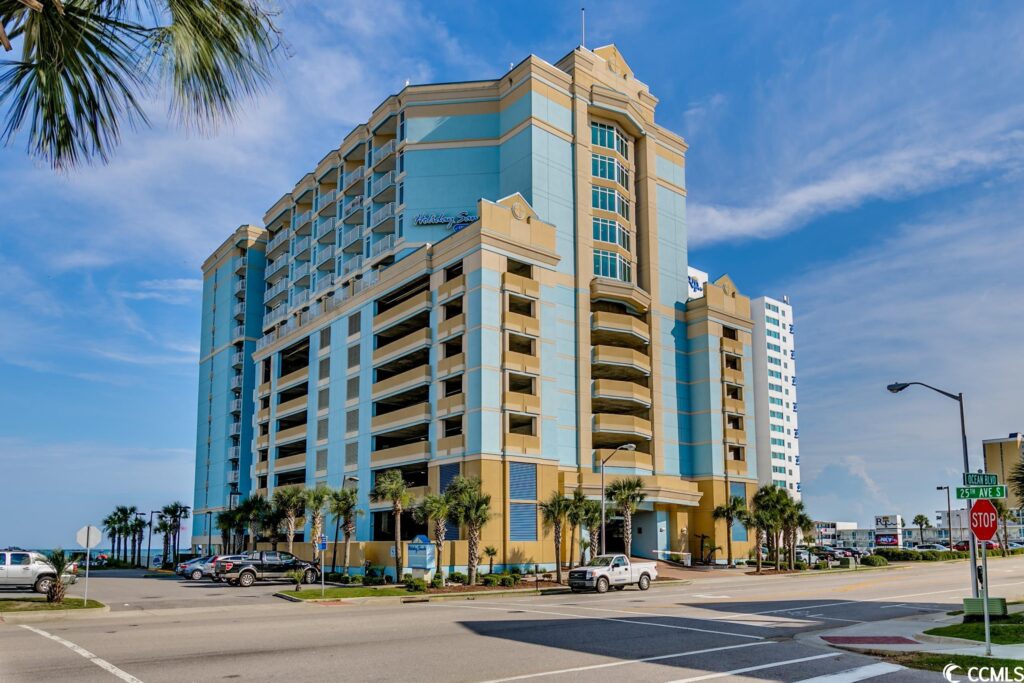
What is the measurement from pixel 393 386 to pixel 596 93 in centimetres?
3024

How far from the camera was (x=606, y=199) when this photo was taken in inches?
2810

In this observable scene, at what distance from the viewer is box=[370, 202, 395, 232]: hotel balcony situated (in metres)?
74.4

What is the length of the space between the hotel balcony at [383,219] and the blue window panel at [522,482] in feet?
92.0

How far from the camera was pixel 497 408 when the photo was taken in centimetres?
5666

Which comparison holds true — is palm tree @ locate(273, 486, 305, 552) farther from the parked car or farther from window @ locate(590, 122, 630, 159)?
window @ locate(590, 122, 630, 159)

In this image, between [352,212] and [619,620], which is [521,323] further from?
[619,620]

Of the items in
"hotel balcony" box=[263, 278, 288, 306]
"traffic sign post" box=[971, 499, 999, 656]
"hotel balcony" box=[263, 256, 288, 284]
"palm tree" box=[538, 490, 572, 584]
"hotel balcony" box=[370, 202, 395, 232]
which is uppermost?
"hotel balcony" box=[263, 256, 288, 284]

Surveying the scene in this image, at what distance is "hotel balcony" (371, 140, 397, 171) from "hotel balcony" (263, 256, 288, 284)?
2535 centimetres

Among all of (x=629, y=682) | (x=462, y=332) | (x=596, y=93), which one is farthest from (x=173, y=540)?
(x=629, y=682)

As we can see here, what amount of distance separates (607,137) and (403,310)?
24.3 m

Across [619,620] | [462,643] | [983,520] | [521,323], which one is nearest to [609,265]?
[521,323]

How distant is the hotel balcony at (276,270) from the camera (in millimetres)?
98438

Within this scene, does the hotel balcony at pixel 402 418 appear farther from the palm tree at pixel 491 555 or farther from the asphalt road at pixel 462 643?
the asphalt road at pixel 462 643

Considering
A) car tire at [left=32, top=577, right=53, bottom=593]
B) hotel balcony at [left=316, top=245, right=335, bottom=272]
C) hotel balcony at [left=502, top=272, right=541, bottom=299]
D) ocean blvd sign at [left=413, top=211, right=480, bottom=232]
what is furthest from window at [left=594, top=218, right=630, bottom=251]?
car tire at [left=32, top=577, right=53, bottom=593]
